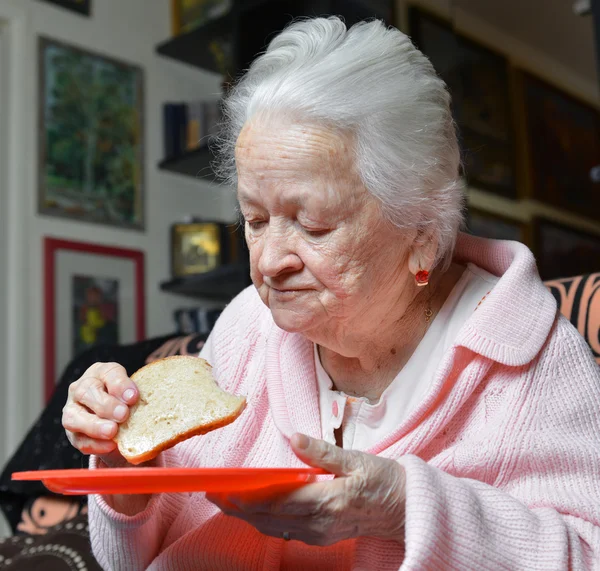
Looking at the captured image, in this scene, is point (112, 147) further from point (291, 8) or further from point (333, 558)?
point (333, 558)

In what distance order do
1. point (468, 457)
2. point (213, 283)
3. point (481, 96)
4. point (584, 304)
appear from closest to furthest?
point (468, 457) → point (584, 304) → point (213, 283) → point (481, 96)

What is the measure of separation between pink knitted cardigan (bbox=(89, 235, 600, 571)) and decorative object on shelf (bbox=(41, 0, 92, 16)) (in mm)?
2283

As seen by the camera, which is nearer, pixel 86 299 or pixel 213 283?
pixel 86 299

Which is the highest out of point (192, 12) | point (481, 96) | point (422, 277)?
point (192, 12)

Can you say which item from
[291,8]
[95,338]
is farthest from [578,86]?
[95,338]

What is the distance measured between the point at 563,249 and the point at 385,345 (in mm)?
2665

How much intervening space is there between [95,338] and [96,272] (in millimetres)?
264

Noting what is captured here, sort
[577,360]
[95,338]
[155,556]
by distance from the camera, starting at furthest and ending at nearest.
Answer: [95,338] < [155,556] < [577,360]

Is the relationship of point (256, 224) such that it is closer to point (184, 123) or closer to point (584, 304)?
point (584, 304)

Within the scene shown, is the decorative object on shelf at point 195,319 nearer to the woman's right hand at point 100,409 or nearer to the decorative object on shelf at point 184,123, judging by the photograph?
the decorative object on shelf at point 184,123

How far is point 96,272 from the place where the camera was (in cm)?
301

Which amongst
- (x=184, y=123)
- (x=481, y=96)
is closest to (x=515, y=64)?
(x=481, y=96)

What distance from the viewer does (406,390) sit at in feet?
3.76

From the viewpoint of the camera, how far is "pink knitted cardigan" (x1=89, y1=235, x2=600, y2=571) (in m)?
0.90
